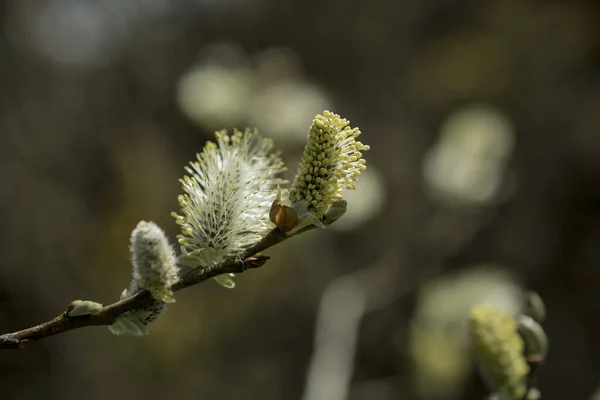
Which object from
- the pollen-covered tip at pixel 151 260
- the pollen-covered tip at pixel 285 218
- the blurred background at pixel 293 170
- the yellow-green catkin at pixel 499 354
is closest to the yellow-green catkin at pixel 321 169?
the pollen-covered tip at pixel 285 218

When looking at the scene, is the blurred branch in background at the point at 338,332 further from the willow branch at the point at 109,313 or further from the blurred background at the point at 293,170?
the willow branch at the point at 109,313

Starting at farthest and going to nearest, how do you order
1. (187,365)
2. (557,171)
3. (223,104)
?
(557,171)
(187,365)
(223,104)

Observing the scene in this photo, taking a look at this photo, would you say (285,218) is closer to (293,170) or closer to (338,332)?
(338,332)

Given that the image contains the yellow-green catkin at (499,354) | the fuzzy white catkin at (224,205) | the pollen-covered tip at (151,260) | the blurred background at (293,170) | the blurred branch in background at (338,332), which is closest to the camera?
the pollen-covered tip at (151,260)

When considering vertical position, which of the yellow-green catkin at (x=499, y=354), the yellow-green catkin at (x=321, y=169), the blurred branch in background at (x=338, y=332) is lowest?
the yellow-green catkin at (x=499, y=354)

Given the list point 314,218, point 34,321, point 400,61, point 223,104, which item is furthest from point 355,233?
point 314,218

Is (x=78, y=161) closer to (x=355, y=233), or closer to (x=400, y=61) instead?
(x=355, y=233)

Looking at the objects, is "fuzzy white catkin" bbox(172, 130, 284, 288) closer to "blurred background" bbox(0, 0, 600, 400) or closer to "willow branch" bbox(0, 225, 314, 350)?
"willow branch" bbox(0, 225, 314, 350)

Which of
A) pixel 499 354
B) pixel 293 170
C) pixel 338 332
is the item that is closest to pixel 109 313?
pixel 499 354
